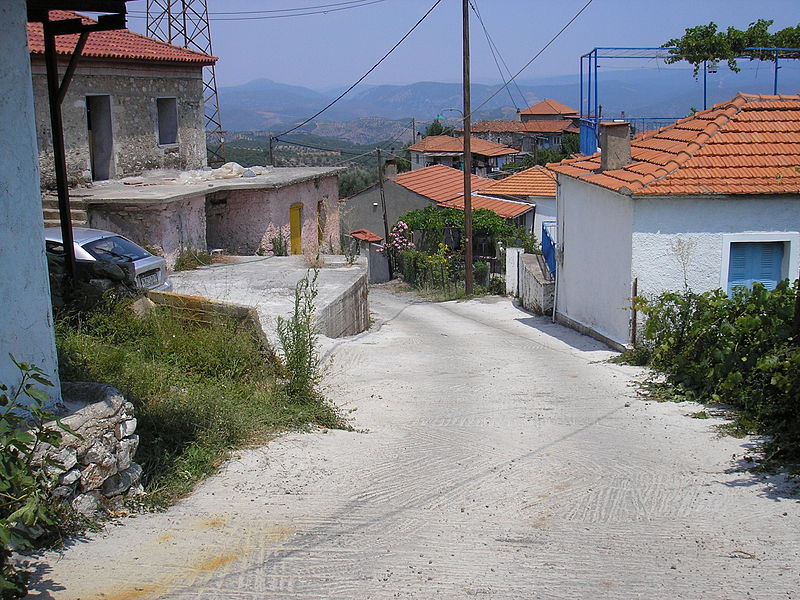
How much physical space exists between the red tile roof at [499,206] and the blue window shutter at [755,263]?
1935 cm

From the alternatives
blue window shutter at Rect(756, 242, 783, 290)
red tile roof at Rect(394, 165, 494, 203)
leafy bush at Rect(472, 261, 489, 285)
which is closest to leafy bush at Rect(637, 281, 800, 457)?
blue window shutter at Rect(756, 242, 783, 290)

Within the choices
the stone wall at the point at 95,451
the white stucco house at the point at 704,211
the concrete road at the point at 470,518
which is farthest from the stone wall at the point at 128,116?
the stone wall at the point at 95,451

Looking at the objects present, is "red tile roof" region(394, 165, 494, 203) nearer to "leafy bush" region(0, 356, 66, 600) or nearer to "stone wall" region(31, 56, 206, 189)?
"stone wall" region(31, 56, 206, 189)

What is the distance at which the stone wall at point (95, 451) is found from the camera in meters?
5.33

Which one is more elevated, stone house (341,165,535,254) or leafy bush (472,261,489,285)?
stone house (341,165,535,254)

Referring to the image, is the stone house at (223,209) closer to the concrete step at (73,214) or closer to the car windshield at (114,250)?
the concrete step at (73,214)

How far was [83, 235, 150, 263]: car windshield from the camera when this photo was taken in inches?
526

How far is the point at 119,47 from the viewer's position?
2234 cm

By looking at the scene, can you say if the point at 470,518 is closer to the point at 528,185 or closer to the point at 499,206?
the point at 499,206

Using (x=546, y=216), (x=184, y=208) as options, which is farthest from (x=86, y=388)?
(x=546, y=216)

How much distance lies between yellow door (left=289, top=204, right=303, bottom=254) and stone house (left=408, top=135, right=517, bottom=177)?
37.8m

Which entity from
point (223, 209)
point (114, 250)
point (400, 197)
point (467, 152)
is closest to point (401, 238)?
point (400, 197)

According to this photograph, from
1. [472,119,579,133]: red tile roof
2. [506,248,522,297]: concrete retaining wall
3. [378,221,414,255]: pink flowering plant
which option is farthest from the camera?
[472,119,579,133]: red tile roof

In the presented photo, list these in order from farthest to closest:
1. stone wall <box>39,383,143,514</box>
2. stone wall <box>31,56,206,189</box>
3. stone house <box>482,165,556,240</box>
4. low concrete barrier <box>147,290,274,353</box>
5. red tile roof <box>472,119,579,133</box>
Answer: red tile roof <box>472,119,579,133</box> → stone house <box>482,165,556,240</box> → stone wall <box>31,56,206,189</box> → low concrete barrier <box>147,290,274,353</box> → stone wall <box>39,383,143,514</box>
